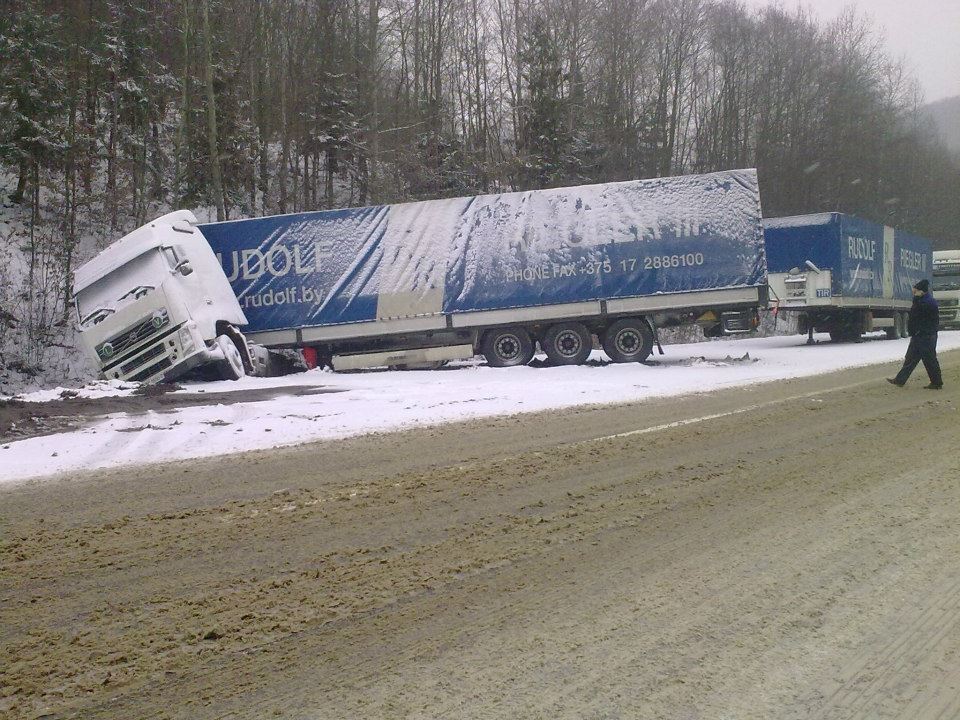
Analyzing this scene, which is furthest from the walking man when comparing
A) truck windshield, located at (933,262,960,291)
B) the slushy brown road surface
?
truck windshield, located at (933,262,960,291)

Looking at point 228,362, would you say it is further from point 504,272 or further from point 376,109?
point 376,109

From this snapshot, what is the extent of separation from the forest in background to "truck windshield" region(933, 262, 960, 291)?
15.6 m

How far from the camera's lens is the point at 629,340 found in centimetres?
1823

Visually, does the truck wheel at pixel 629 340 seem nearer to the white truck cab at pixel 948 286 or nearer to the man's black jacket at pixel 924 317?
the man's black jacket at pixel 924 317

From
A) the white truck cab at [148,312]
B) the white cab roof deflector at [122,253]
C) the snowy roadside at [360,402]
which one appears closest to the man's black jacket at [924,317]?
the snowy roadside at [360,402]

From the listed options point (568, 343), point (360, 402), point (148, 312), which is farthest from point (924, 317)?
point (148, 312)

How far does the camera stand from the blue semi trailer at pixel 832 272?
2336 centimetres

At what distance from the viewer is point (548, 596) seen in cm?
395

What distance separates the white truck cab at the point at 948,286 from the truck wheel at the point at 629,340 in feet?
68.4

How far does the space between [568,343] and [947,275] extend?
76.0 ft

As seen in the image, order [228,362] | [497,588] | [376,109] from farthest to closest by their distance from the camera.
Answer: [376,109]
[228,362]
[497,588]

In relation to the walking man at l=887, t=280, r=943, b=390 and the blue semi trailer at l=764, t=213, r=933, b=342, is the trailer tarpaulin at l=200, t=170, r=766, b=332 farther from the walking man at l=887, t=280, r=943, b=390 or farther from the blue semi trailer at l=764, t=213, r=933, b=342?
the blue semi trailer at l=764, t=213, r=933, b=342

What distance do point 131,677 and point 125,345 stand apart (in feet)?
42.5

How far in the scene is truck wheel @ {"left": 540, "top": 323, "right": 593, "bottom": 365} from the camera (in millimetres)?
18188
